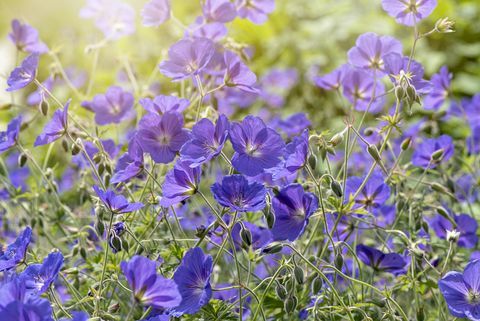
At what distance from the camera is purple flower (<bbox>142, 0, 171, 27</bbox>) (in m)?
2.05

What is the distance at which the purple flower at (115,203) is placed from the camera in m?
1.41

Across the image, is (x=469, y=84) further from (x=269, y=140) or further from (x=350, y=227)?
(x=269, y=140)

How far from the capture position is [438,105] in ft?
8.16

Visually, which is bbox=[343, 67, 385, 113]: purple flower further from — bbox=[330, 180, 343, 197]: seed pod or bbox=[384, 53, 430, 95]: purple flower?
bbox=[330, 180, 343, 197]: seed pod

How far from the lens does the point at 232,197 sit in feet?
4.58

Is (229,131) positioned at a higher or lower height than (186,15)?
higher

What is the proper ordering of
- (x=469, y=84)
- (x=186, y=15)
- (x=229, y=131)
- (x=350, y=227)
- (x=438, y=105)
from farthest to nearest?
1. (x=186, y=15)
2. (x=469, y=84)
3. (x=438, y=105)
4. (x=350, y=227)
5. (x=229, y=131)

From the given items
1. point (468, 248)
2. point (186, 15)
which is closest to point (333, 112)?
point (186, 15)

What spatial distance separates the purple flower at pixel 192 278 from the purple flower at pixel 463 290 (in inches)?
17.6

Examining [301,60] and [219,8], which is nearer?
[219,8]

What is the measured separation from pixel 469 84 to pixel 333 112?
84cm

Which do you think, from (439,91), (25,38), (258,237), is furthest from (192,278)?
(439,91)

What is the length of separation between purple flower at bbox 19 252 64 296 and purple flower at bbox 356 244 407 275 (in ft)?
2.41

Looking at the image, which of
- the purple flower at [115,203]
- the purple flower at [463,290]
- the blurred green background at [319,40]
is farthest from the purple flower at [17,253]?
the blurred green background at [319,40]
